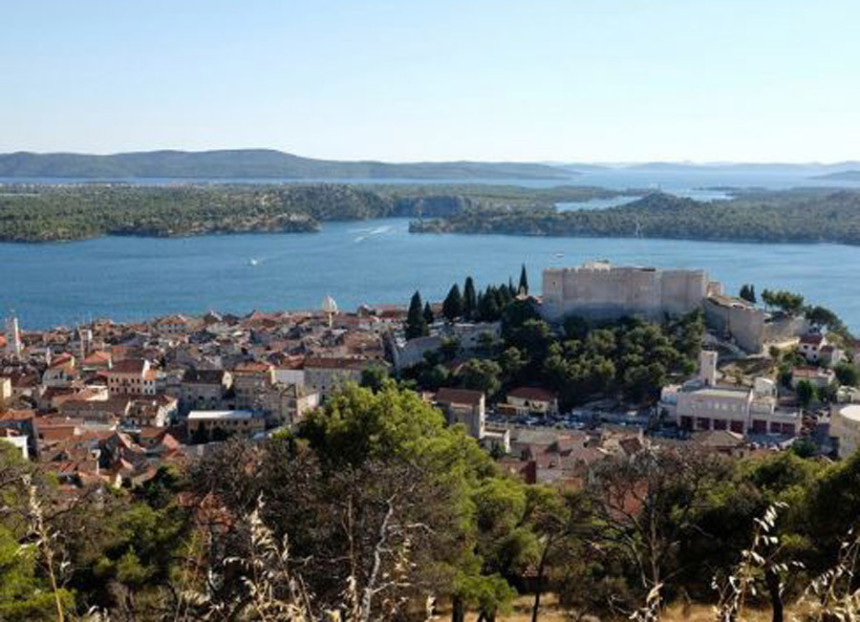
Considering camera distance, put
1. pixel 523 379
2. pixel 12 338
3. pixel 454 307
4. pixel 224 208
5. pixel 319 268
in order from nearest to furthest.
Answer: pixel 523 379 → pixel 454 307 → pixel 12 338 → pixel 319 268 → pixel 224 208

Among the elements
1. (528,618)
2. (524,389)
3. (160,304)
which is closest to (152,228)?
(160,304)

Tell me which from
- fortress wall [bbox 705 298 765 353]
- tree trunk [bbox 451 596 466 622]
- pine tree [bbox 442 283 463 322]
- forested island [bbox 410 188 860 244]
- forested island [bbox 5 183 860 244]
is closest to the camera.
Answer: tree trunk [bbox 451 596 466 622]

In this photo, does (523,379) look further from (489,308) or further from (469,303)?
(469,303)

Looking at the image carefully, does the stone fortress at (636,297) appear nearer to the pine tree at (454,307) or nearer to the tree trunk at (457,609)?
the pine tree at (454,307)

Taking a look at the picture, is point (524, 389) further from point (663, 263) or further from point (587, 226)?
point (587, 226)

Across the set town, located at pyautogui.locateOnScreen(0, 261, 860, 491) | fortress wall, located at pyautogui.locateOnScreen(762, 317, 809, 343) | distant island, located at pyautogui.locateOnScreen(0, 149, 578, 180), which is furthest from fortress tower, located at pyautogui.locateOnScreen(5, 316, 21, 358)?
distant island, located at pyautogui.locateOnScreen(0, 149, 578, 180)

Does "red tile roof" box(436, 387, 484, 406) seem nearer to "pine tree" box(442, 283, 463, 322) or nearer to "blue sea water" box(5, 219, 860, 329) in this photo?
"pine tree" box(442, 283, 463, 322)

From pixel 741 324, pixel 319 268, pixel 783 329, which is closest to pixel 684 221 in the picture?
pixel 319 268
